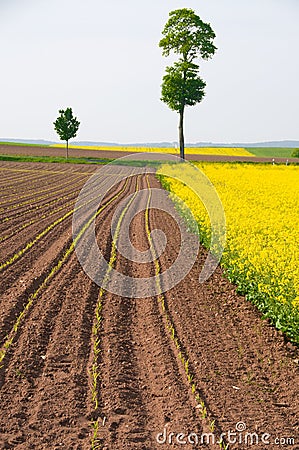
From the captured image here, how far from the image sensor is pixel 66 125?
222 feet

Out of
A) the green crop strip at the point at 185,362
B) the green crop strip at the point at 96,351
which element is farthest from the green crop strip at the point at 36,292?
the green crop strip at the point at 185,362

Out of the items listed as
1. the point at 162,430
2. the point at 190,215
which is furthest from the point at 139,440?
the point at 190,215

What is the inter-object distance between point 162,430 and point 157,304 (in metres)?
3.65

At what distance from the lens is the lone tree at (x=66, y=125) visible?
67.3 m

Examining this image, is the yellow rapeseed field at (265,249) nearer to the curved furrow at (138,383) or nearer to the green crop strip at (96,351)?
the curved furrow at (138,383)

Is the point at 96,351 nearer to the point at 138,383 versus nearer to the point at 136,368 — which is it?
the point at 136,368

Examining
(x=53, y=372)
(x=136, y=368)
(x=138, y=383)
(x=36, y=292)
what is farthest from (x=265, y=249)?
(x=53, y=372)

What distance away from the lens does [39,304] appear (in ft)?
27.3

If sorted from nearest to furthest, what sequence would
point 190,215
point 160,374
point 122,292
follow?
1. point 160,374
2. point 122,292
3. point 190,215

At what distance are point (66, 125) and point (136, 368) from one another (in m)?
63.9

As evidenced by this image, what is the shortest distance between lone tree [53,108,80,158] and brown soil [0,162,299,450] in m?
59.1

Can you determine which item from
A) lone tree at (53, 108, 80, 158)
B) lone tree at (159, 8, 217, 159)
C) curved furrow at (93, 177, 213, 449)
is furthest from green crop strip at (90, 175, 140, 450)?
lone tree at (53, 108, 80, 158)

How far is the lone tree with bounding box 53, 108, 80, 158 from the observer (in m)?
67.3

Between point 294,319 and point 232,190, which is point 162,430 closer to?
point 294,319
